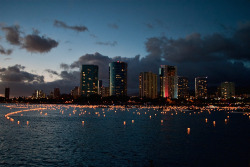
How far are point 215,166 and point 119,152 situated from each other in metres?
11.8

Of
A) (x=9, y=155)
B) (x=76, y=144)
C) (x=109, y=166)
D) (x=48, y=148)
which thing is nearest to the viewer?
(x=109, y=166)

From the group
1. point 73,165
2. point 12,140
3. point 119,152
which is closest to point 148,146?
point 119,152

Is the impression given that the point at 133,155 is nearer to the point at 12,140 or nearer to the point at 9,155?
the point at 9,155

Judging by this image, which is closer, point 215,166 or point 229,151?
point 215,166

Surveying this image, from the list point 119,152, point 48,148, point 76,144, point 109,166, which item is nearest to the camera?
point 109,166

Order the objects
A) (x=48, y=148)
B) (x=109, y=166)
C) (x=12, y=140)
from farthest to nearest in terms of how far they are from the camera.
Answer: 1. (x=12, y=140)
2. (x=48, y=148)
3. (x=109, y=166)

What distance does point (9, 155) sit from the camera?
29.9 m

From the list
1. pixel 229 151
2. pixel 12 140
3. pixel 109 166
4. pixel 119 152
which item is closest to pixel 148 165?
pixel 109 166

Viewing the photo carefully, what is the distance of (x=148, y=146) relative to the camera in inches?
1428

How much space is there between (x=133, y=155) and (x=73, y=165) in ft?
26.0

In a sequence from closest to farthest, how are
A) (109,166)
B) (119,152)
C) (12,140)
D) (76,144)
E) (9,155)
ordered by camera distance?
(109,166) → (9,155) → (119,152) → (76,144) → (12,140)

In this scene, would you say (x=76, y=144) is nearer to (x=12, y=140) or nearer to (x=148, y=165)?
(x=12, y=140)

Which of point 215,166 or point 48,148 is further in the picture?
point 48,148

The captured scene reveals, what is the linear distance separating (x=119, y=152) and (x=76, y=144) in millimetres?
8525
